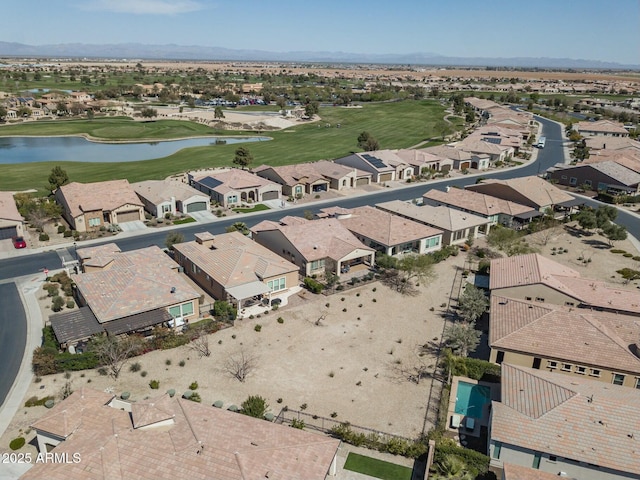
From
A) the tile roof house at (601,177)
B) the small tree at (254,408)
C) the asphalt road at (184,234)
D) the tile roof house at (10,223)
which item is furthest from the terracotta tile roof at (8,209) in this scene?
the tile roof house at (601,177)

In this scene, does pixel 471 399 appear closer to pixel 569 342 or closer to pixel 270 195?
pixel 569 342

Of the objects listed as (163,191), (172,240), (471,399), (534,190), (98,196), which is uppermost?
(534,190)

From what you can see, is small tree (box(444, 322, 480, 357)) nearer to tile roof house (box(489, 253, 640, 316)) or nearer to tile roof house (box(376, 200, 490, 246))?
tile roof house (box(489, 253, 640, 316))

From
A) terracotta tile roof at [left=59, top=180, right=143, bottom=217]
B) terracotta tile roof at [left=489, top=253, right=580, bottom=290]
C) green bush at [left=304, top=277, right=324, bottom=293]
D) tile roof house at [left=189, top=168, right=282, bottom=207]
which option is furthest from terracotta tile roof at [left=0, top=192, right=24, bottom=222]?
terracotta tile roof at [left=489, top=253, right=580, bottom=290]

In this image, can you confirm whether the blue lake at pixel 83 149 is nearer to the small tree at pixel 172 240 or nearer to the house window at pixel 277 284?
the small tree at pixel 172 240

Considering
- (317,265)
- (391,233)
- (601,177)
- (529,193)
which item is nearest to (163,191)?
(317,265)

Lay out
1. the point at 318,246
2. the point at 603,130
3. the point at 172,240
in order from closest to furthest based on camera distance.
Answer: the point at 318,246 < the point at 172,240 < the point at 603,130
